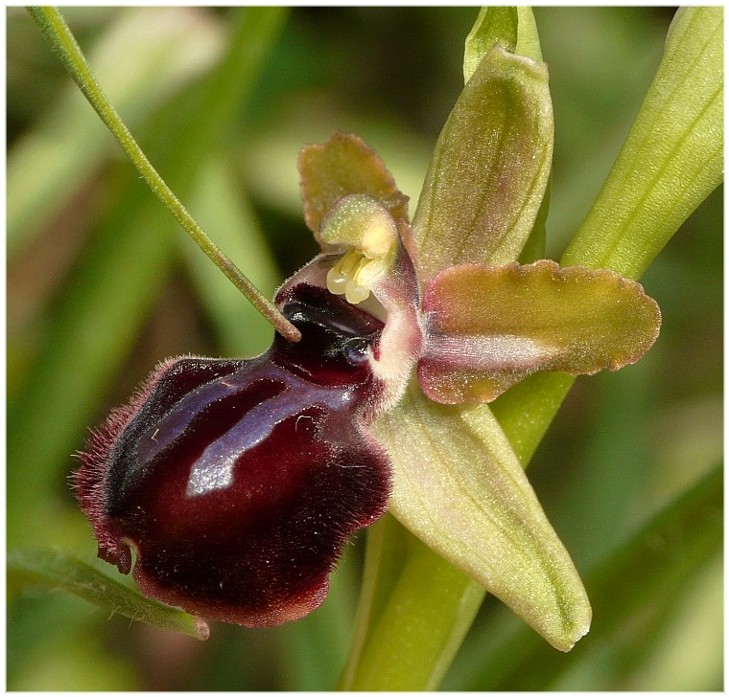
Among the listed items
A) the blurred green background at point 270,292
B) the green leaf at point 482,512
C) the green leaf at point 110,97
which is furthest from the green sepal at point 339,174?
the green leaf at point 110,97

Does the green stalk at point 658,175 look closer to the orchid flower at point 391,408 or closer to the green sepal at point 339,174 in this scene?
the orchid flower at point 391,408

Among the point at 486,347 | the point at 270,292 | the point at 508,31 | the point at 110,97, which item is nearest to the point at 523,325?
the point at 486,347

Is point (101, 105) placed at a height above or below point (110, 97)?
above

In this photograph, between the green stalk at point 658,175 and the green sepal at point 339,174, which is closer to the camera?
the green stalk at point 658,175

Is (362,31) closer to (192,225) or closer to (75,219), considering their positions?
(75,219)

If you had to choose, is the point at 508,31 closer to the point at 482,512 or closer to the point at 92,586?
the point at 482,512

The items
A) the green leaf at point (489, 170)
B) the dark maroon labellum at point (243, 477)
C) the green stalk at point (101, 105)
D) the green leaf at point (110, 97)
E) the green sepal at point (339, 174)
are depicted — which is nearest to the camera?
the green stalk at point (101, 105)

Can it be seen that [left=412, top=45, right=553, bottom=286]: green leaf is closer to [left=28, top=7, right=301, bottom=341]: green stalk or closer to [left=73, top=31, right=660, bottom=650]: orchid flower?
[left=73, top=31, right=660, bottom=650]: orchid flower
